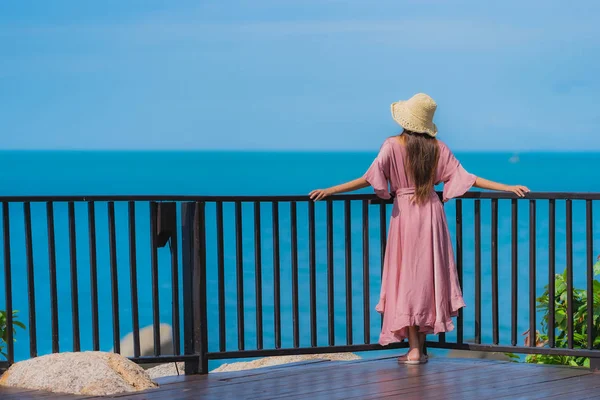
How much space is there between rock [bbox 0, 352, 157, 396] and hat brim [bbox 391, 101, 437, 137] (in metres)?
1.88

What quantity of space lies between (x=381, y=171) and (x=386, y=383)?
1.11 meters

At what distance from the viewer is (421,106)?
5.37 metres

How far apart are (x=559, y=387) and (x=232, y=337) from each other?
24.9m

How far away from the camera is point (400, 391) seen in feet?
16.1

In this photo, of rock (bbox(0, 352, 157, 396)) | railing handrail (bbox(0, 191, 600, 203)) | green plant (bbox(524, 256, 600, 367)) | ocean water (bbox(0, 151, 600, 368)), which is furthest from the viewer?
ocean water (bbox(0, 151, 600, 368))

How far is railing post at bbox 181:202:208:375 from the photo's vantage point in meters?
5.43

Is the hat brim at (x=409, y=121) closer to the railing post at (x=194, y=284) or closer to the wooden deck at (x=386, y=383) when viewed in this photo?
the railing post at (x=194, y=284)

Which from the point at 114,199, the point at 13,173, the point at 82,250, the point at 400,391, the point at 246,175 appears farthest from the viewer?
the point at 13,173

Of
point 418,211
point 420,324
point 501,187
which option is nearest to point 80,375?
point 420,324

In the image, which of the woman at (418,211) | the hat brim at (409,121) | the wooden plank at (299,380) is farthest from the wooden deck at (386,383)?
the hat brim at (409,121)

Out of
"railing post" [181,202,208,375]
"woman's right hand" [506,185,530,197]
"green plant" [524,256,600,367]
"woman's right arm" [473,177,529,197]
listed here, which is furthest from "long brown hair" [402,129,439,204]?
"green plant" [524,256,600,367]

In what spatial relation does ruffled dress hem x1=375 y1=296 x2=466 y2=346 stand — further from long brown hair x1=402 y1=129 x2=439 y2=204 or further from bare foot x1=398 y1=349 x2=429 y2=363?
long brown hair x1=402 y1=129 x2=439 y2=204

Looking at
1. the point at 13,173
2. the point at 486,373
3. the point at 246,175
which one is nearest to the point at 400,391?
the point at 486,373

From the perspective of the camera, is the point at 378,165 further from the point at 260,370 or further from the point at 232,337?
the point at 232,337
